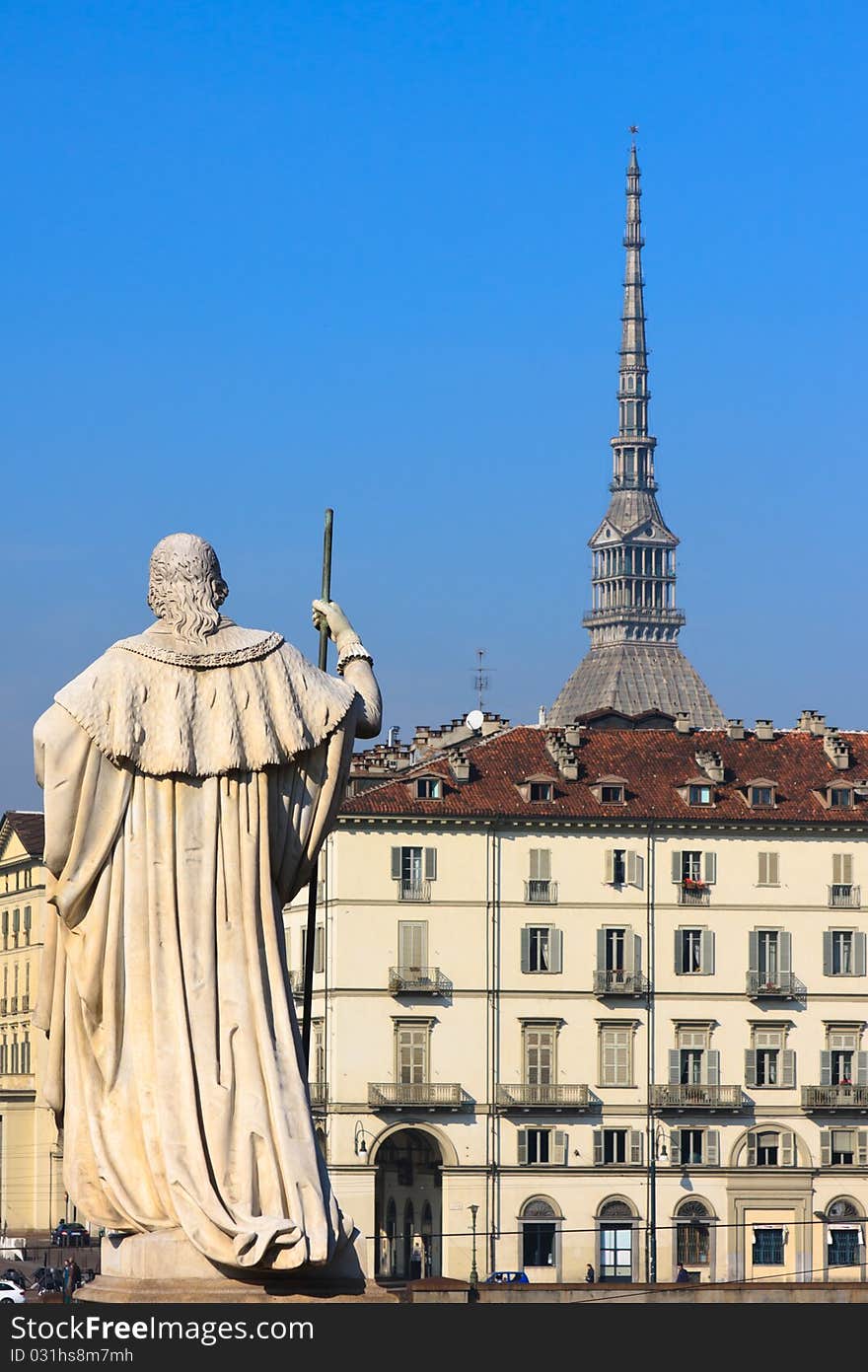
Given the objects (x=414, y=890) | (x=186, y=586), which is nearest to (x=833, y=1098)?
(x=414, y=890)

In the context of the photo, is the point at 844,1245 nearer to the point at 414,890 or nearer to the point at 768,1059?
the point at 768,1059

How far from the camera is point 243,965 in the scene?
10.0 meters

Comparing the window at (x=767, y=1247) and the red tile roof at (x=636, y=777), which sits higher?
the red tile roof at (x=636, y=777)

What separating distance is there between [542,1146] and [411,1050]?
4965 mm

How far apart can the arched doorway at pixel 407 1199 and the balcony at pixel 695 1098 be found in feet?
23.2

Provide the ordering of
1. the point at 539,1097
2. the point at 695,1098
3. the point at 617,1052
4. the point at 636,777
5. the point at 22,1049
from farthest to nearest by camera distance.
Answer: the point at 22,1049
the point at 636,777
the point at 617,1052
the point at 695,1098
the point at 539,1097

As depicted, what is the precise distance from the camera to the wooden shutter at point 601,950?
100250mm

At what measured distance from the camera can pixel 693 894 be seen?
100875 millimetres

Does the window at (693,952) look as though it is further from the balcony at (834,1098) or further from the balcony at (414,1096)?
the balcony at (414,1096)

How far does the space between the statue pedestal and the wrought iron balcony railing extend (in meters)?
A: 91.9

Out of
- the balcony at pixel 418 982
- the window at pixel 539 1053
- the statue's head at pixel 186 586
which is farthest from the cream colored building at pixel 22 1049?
the statue's head at pixel 186 586
